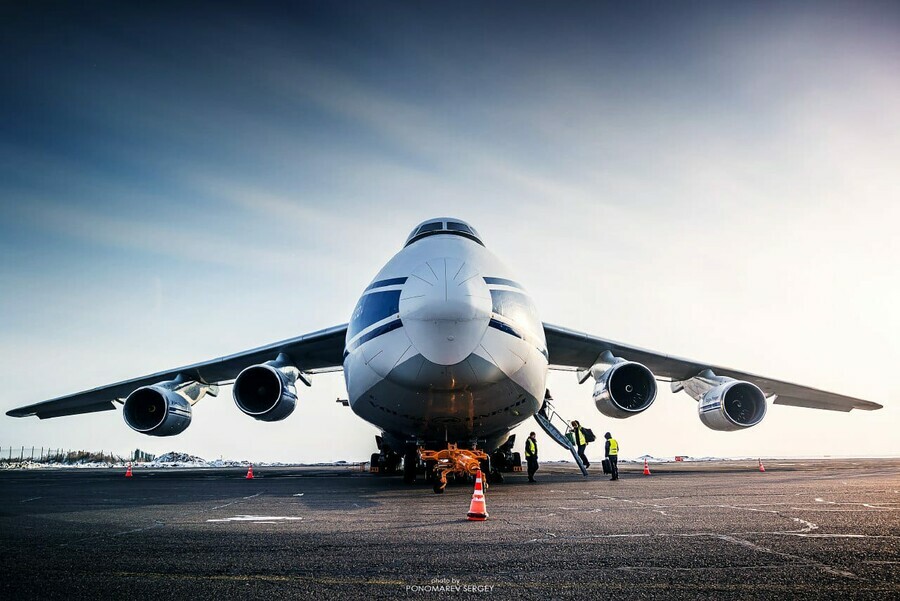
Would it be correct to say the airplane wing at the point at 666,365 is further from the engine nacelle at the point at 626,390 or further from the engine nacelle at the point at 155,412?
the engine nacelle at the point at 155,412

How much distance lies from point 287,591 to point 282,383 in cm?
883

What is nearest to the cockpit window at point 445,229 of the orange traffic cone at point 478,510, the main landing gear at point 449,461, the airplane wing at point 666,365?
the airplane wing at point 666,365

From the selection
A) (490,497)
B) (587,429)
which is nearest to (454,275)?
(490,497)

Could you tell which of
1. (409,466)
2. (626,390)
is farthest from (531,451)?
(409,466)

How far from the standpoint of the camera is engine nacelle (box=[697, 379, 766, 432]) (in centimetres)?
1170

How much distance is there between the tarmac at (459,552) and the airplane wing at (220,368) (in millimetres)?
6823

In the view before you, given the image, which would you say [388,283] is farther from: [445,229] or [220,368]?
[220,368]

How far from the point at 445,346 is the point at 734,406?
8.15 metres

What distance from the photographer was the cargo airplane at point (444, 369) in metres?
7.36

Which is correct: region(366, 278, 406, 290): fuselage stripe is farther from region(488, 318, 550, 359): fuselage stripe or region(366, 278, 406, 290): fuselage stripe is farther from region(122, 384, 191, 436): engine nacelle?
region(122, 384, 191, 436): engine nacelle

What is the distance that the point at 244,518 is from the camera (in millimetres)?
4902

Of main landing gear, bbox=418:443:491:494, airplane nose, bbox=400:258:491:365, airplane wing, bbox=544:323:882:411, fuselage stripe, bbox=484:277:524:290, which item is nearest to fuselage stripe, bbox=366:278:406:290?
airplane nose, bbox=400:258:491:365

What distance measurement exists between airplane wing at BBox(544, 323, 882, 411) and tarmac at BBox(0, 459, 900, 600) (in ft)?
21.6

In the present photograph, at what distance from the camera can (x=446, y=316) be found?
7098mm
